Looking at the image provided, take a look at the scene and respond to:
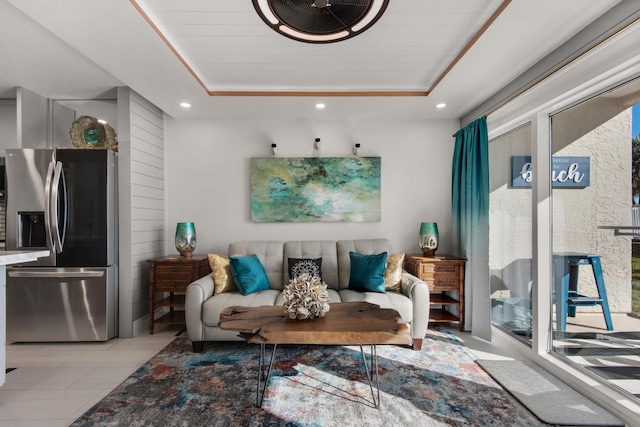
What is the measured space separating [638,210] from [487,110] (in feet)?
5.56

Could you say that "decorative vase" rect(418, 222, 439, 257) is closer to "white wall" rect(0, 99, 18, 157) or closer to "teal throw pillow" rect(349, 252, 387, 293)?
"teal throw pillow" rect(349, 252, 387, 293)

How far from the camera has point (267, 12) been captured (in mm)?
1850

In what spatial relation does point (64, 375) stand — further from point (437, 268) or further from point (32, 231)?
point (437, 268)

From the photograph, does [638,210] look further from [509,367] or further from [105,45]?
[105,45]

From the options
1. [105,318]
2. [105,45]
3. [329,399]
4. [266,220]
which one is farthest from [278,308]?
[105,45]

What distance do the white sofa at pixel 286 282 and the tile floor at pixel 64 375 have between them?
585mm

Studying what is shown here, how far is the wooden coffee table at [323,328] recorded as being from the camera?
1970 millimetres

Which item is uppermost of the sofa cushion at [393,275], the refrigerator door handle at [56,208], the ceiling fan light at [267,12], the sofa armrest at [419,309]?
the ceiling fan light at [267,12]

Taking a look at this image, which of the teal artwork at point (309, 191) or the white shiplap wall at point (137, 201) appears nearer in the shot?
the white shiplap wall at point (137, 201)

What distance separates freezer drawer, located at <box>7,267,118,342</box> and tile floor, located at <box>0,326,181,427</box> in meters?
0.12

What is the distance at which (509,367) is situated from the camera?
2.62 meters

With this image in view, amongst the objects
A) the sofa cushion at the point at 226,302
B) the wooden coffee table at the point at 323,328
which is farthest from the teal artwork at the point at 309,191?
the wooden coffee table at the point at 323,328

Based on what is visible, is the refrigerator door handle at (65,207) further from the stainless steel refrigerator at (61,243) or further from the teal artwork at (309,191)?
the teal artwork at (309,191)

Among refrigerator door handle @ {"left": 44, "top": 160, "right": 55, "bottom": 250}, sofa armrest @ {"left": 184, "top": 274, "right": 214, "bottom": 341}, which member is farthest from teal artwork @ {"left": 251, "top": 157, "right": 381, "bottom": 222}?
refrigerator door handle @ {"left": 44, "top": 160, "right": 55, "bottom": 250}
